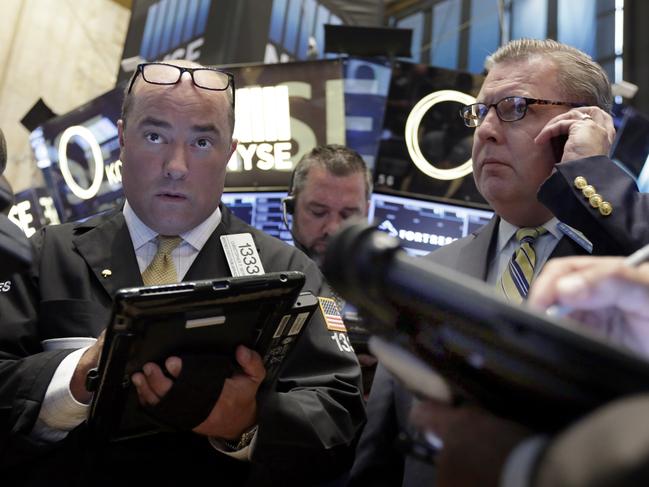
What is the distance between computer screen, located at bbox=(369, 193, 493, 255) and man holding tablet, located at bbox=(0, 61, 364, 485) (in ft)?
8.91

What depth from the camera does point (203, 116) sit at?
71.3 inches

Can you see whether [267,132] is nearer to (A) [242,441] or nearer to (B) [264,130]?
(B) [264,130]

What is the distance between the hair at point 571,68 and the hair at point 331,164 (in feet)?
3.55

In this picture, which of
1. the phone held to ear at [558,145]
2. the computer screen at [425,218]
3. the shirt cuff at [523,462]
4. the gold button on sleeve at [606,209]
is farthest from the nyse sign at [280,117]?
the shirt cuff at [523,462]

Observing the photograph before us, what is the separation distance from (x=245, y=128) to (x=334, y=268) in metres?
4.24

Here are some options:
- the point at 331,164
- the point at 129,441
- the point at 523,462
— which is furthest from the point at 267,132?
the point at 523,462

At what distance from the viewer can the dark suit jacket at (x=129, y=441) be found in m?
1.43

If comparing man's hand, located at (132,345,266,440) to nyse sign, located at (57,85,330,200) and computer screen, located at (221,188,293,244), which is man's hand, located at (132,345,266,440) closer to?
computer screen, located at (221,188,293,244)

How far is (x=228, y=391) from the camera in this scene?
50.8 inches

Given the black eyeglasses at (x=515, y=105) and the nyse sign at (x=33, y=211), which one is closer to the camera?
the black eyeglasses at (x=515, y=105)

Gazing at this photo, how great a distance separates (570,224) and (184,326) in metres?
0.81

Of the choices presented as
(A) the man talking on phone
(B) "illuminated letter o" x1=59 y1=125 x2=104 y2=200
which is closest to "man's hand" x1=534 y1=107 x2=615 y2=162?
(A) the man talking on phone

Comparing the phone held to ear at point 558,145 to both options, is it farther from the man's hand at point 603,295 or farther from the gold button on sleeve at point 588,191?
the man's hand at point 603,295

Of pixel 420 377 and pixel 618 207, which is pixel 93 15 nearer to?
pixel 618 207
